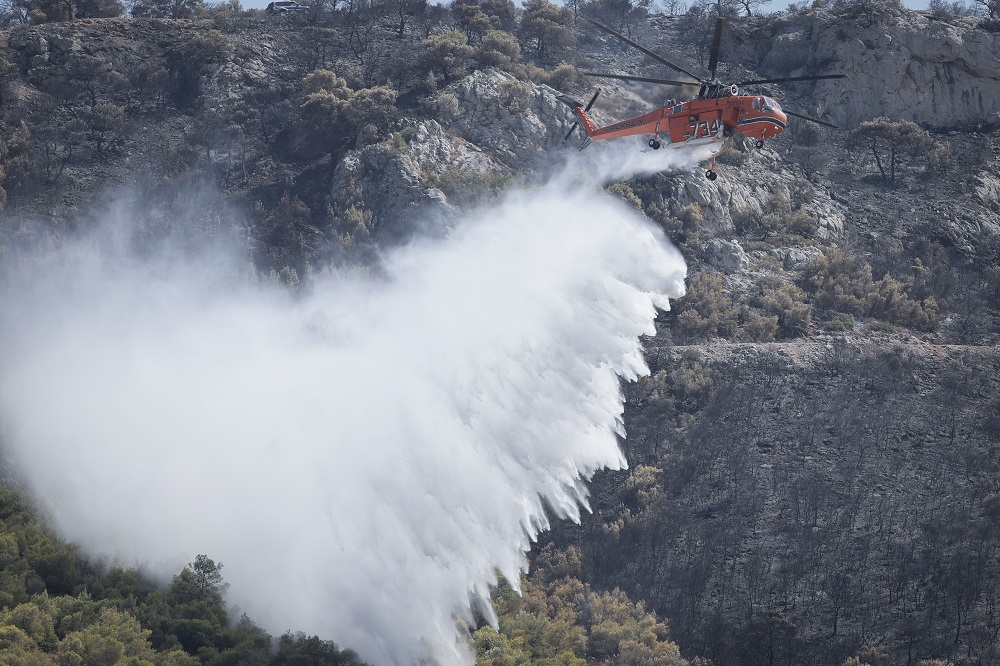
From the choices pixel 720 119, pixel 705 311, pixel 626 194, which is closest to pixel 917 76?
pixel 626 194

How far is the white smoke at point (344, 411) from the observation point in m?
43.7

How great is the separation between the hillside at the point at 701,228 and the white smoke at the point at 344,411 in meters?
2.75

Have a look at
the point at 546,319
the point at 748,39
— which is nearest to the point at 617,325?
the point at 546,319

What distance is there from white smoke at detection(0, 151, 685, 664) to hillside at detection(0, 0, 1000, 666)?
9.03 feet

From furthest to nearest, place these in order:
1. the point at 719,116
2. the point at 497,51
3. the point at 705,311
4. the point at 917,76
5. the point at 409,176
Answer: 1. the point at 497,51
2. the point at 917,76
3. the point at 409,176
4. the point at 705,311
5. the point at 719,116

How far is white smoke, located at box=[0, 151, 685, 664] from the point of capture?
4366 centimetres

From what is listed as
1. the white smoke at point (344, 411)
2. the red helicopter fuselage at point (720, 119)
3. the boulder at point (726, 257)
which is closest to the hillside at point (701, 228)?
the boulder at point (726, 257)

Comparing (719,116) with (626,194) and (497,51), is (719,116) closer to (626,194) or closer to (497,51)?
(626,194)

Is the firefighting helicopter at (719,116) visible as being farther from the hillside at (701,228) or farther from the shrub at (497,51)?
the shrub at (497,51)

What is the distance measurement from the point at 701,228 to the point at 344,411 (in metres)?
25.3

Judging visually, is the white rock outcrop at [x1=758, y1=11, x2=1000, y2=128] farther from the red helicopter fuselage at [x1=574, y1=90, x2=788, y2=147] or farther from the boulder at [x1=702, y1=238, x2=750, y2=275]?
the red helicopter fuselage at [x1=574, y1=90, x2=788, y2=147]

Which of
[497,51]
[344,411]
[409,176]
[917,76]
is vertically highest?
[497,51]

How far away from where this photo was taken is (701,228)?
64.3m

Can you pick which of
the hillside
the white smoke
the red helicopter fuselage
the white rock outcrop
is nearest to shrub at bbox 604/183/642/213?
the hillside
